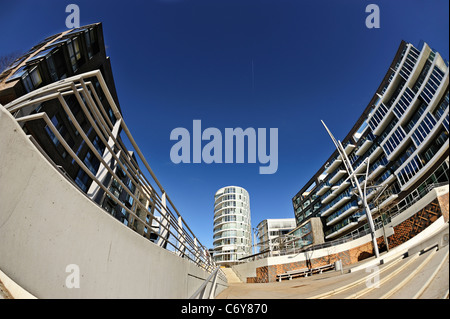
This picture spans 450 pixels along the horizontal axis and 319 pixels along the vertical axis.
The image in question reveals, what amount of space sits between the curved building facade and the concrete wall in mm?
66194

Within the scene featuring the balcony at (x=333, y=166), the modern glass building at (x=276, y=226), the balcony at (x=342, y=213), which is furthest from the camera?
the modern glass building at (x=276, y=226)

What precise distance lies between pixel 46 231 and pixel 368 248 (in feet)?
79.2

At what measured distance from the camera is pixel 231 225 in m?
Result: 71.1

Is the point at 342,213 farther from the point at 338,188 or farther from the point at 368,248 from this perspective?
the point at 368,248

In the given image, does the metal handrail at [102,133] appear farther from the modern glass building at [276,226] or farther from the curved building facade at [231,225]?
the modern glass building at [276,226]

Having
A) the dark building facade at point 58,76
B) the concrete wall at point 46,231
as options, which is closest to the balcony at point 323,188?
the dark building facade at point 58,76

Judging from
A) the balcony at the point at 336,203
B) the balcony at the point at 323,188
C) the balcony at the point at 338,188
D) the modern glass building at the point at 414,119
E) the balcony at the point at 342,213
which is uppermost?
the balcony at the point at 323,188

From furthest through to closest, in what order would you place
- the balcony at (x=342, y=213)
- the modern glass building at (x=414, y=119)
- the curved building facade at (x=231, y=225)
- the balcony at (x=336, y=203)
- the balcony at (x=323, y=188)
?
the curved building facade at (x=231, y=225)
the balcony at (x=323, y=188)
the balcony at (x=336, y=203)
the balcony at (x=342, y=213)
the modern glass building at (x=414, y=119)

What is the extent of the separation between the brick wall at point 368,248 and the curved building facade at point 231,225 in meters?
42.0

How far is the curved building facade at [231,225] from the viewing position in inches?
2594
